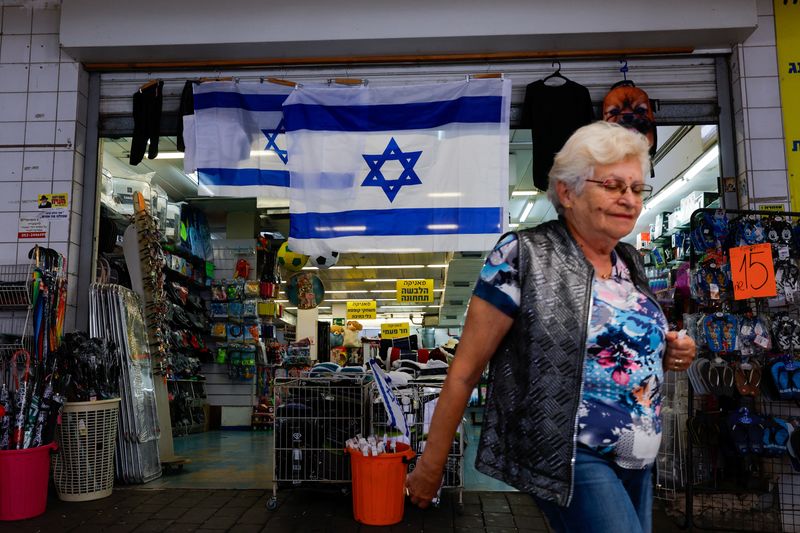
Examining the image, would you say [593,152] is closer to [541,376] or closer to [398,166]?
[541,376]

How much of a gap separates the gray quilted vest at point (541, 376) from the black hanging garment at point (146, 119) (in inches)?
170

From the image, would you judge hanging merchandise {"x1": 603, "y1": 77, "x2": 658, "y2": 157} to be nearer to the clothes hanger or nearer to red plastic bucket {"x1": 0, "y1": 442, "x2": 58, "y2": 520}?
the clothes hanger

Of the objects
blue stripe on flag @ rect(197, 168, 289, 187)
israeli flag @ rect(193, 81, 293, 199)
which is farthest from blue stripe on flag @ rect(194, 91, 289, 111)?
blue stripe on flag @ rect(197, 168, 289, 187)

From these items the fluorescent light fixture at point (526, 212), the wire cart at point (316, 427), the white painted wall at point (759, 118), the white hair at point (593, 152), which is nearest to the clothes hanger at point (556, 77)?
the white painted wall at point (759, 118)

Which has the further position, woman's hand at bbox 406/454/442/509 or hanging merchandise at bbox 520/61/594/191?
hanging merchandise at bbox 520/61/594/191

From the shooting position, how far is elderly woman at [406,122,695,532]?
1457mm

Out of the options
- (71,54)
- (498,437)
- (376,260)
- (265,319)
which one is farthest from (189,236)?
(498,437)

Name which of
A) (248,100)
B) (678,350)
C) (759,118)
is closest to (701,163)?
(759,118)

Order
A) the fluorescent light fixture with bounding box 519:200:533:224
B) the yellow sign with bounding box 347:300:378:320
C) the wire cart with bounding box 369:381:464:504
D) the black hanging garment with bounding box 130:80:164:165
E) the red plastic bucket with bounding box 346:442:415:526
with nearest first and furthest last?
the red plastic bucket with bounding box 346:442:415:526 < the wire cart with bounding box 369:381:464:504 < the black hanging garment with bounding box 130:80:164:165 < the fluorescent light fixture with bounding box 519:200:533:224 < the yellow sign with bounding box 347:300:378:320

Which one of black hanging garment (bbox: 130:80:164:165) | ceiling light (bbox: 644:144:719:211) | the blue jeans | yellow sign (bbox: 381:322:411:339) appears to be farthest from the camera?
yellow sign (bbox: 381:322:411:339)

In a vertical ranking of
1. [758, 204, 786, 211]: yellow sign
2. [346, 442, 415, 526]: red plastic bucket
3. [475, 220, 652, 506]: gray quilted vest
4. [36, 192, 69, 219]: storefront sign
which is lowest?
[346, 442, 415, 526]: red plastic bucket

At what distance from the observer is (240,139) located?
5066 mm

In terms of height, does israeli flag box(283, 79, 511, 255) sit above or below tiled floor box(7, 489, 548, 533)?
above

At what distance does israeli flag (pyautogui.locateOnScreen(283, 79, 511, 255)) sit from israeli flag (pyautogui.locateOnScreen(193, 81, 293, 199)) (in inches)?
6.9
